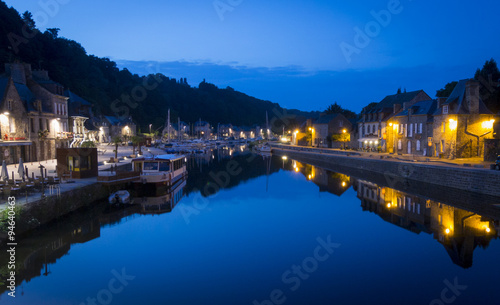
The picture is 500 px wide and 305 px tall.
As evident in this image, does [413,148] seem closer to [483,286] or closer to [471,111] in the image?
[471,111]

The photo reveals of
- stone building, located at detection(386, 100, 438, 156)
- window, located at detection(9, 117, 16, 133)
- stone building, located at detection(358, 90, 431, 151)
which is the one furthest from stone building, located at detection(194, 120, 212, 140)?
window, located at detection(9, 117, 16, 133)

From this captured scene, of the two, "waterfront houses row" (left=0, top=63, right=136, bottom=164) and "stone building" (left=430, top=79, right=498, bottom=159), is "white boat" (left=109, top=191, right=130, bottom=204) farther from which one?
"stone building" (left=430, top=79, right=498, bottom=159)

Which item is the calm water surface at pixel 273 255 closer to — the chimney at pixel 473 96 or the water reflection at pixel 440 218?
the water reflection at pixel 440 218

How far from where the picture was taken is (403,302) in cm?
1264

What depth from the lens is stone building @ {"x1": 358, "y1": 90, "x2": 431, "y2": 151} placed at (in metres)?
57.0

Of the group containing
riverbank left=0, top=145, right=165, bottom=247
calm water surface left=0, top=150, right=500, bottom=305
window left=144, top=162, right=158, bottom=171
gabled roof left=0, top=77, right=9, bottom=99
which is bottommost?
calm water surface left=0, top=150, right=500, bottom=305

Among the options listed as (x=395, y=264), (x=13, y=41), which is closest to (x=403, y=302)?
(x=395, y=264)

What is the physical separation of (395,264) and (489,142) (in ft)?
80.4

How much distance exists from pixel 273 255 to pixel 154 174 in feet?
59.3

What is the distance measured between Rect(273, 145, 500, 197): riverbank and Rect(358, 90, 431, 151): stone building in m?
7.49

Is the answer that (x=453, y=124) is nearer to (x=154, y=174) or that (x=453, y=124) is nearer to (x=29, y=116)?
(x=154, y=174)

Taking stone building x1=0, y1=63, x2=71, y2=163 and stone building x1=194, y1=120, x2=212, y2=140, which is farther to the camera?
stone building x1=194, y1=120, x2=212, y2=140

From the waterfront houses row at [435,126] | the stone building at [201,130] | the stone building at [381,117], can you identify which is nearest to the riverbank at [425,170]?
the waterfront houses row at [435,126]

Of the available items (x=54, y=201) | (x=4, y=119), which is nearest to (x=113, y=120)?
(x=4, y=119)
